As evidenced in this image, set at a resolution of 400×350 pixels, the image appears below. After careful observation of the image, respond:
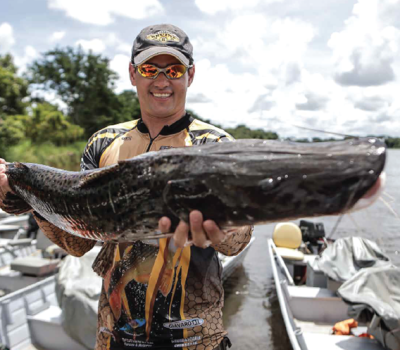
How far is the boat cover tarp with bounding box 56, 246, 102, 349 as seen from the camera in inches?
241

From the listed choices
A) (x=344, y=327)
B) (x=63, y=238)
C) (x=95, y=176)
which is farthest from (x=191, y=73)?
(x=344, y=327)

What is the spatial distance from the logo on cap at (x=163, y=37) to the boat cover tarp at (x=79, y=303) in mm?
4889

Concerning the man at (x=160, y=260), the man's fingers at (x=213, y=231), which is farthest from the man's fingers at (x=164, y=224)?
the man at (x=160, y=260)

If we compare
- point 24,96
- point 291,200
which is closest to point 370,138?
point 291,200

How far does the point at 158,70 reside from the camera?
8.43 ft

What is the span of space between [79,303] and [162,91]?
A: 489 cm

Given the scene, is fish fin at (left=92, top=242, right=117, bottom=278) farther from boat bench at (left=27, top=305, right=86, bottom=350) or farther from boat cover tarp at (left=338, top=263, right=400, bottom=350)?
boat cover tarp at (left=338, top=263, right=400, bottom=350)

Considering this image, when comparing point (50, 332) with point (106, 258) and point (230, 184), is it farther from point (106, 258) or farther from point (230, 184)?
point (230, 184)

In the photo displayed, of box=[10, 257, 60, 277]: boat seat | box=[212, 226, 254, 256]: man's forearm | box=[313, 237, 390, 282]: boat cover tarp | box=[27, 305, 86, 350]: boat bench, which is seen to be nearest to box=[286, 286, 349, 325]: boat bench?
box=[313, 237, 390, 282]: boat cover tarp

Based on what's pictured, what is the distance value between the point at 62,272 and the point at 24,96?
40710 millimetres

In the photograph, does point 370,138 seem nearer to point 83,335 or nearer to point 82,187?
point 82,187

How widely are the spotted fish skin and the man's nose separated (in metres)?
0.77

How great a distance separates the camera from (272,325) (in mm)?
11164

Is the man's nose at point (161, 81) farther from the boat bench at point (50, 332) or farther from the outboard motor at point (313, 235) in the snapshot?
the outboard motor at point (313, 235)
